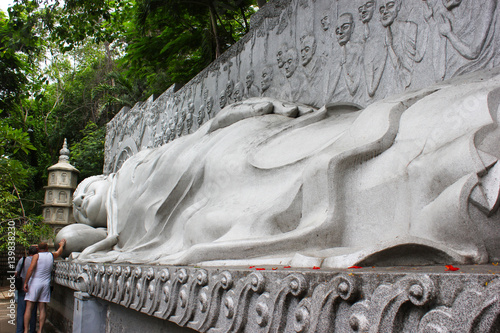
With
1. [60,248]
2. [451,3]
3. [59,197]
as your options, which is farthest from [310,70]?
[59,197]

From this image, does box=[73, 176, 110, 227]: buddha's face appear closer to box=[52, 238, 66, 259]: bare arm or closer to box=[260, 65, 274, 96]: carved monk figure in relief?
box=[52, 238, 66, 259]: bare arm

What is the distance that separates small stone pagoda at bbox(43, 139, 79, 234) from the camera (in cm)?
893

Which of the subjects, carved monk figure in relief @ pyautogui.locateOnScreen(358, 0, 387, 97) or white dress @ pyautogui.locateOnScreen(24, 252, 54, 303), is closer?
carved monk figure in relief @ pyautogui.locateOnScreen(358, 0, 387, 97)

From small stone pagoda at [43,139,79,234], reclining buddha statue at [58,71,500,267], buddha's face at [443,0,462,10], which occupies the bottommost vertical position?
reclining buddha statue at [58,71,500,267]

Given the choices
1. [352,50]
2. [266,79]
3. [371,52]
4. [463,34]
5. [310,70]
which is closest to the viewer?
[463,34]

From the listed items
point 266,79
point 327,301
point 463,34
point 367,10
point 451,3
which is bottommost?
point 327,301

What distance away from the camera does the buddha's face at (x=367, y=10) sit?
10.5ft

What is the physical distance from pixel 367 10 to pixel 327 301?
286 cm

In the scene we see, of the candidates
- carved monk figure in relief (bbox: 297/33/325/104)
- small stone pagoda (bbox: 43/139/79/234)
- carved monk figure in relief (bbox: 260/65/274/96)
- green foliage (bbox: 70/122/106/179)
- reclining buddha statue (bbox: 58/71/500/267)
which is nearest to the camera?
reclining buddha statue (bbox: 58/71/500/267)

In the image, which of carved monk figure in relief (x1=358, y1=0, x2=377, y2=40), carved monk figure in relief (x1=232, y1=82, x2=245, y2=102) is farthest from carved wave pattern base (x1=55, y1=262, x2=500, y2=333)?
carved monk figure in relief (x1=232, y1=82, x2=245, y2=102)

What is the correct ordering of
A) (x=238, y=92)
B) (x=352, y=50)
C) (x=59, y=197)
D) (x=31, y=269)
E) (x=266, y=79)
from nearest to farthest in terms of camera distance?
(x=352, y=50) < (x=31, y=269) < (x=266, y=79) < (x=238, y=92) < (x=59, y=197)

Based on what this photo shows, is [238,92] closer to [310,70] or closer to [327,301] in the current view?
[310,70]

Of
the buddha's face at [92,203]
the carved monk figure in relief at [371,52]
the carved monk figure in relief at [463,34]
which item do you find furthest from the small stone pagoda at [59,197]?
the carved monk figure in relief at [463,34]

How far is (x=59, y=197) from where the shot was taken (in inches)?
361
